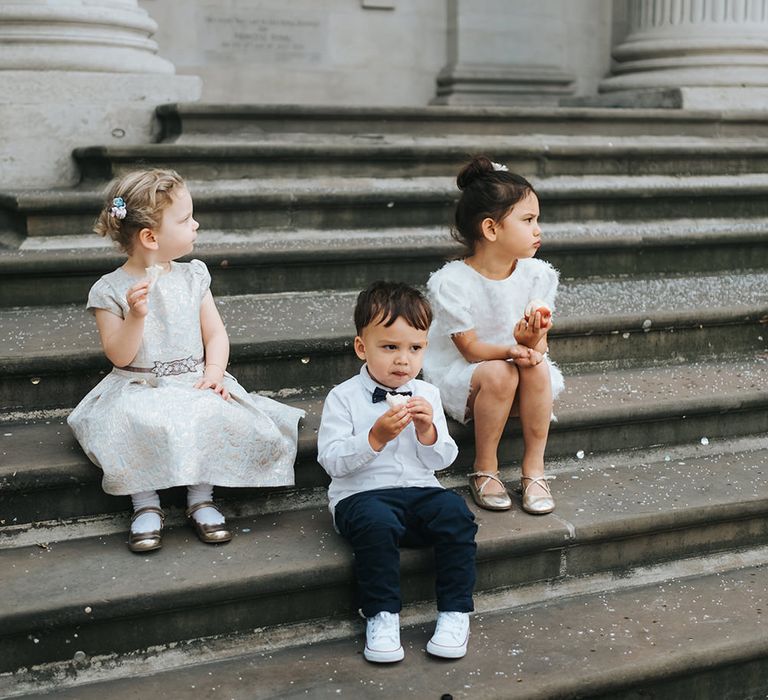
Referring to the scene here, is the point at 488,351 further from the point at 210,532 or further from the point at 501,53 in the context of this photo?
the point at 501,53

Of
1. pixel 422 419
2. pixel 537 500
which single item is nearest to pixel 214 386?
pixel 422 419

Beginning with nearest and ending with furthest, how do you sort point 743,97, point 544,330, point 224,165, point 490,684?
1. point 490,684
2. point 544,330
3. point 224,165
4. point 743,97

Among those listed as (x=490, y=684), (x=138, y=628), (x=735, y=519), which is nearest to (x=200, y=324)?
(x=138, y=628)

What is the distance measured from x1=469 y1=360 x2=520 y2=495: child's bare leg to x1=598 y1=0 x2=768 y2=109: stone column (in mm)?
3652

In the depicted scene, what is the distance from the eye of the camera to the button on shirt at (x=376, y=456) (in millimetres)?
2619

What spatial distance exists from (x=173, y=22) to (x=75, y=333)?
11.9ft

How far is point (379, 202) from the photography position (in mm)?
4398

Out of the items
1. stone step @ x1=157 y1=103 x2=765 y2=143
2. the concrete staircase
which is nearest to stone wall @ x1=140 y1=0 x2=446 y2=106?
stone step @ x1=157 y1=103 x2=765 y2=143

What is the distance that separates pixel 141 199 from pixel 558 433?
1.45m

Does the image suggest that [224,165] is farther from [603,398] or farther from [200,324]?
[603,398]

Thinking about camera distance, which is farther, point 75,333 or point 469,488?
point 75,333

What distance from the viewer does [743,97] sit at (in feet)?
19.7

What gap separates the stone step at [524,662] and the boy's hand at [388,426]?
18.5 inches

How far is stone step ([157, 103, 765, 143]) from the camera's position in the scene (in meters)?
4.78
